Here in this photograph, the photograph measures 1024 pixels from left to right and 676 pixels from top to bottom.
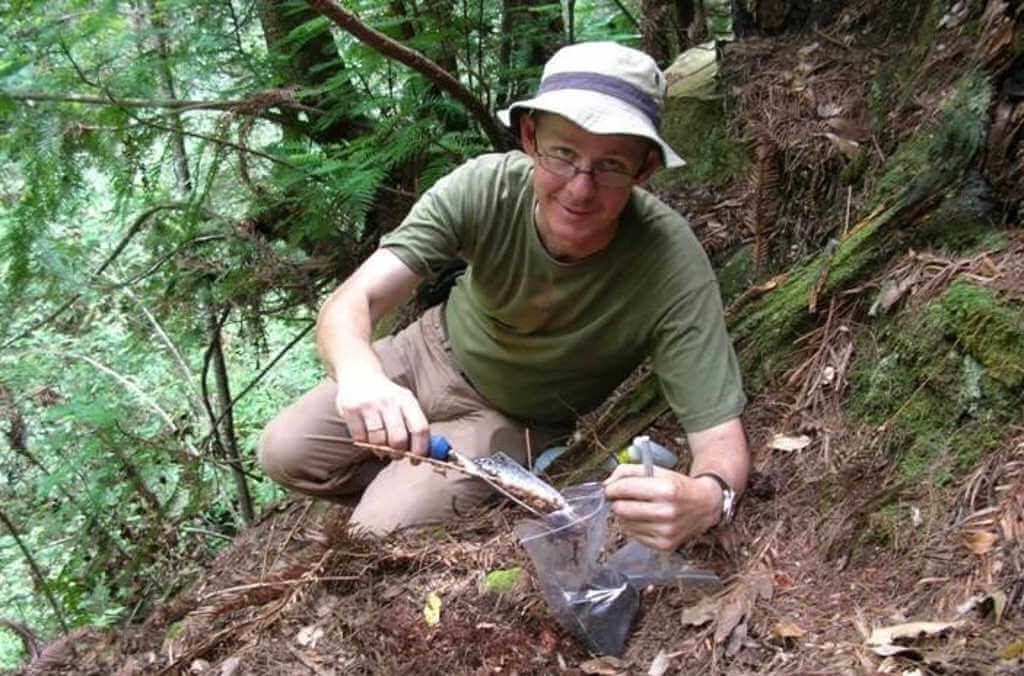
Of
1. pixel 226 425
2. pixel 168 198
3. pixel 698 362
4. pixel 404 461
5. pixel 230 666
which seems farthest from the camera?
pixel 226 425

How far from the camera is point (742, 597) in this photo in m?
2.13

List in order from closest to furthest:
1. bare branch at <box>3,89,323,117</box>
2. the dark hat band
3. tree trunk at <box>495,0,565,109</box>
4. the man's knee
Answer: the dark hat band → the man's knee → bare branch at <box>3,89,323,117</box> → tree trunk at <box>495,0,565,109</box>

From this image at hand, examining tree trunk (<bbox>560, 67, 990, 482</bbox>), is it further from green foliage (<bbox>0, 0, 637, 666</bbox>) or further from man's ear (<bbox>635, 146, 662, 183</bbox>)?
green foliage (<bbox>0, 0, 637, 666</bbox>)

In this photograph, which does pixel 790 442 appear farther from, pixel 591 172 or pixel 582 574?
pixel 591 172

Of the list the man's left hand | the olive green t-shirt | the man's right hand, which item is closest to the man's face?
the olive green t-shirt

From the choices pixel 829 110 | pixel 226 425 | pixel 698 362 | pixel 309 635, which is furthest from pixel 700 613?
pixel 226 425

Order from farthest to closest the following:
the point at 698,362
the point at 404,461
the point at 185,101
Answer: the point at 185,101
the point at 404,461
the point at 698,362

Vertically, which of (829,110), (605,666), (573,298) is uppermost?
(829,110)

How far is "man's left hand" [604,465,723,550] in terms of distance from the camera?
81.0 inches

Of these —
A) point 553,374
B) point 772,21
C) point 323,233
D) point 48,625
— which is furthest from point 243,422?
point 772,21

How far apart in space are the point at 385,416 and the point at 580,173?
937 mm

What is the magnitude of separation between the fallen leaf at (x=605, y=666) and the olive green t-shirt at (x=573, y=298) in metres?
0.73

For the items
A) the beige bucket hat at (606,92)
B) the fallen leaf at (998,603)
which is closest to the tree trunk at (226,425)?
the beige bucket hat at (606,92)

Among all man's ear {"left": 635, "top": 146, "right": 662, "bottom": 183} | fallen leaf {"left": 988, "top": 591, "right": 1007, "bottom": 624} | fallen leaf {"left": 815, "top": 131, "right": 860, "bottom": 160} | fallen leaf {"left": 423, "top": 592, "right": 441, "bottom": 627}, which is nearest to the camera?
fallen leaf {"left": 988, "top": 591, "right": 1007, "bottom": 624}
